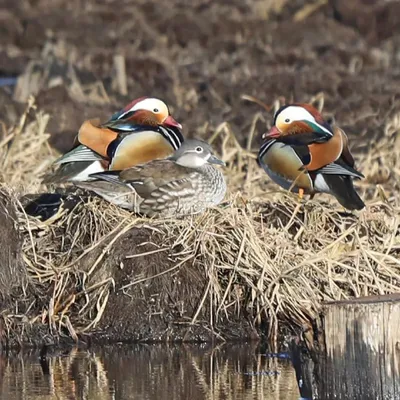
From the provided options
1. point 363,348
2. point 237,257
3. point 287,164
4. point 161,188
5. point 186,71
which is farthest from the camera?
point 186,71

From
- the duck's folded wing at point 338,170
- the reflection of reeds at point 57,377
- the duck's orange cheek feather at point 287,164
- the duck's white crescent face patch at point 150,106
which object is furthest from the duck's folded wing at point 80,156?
the reflection of reeds at point 57,377

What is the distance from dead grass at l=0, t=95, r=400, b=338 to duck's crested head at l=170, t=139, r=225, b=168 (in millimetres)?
307

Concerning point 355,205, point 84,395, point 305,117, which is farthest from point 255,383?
point 305,117

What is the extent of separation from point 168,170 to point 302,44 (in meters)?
13.0

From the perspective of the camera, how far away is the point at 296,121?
10.4 meters

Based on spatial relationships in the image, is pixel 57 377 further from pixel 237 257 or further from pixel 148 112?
pixel 148 112

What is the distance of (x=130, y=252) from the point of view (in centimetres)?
880

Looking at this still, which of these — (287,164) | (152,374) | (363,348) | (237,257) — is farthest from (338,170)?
(363,348)

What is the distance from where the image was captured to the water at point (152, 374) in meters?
7.43

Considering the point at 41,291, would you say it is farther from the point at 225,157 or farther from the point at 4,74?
the point at 4,74

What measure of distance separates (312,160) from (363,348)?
10.6 ft

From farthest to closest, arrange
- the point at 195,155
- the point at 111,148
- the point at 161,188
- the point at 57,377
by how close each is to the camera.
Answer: the point at 111,148 → the point at 195,155 → the point at 161,188 → the point at 57,377

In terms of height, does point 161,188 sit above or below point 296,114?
below

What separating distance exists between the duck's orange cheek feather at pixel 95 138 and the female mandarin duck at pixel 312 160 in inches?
43.9
